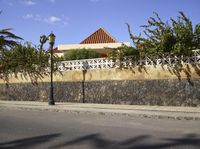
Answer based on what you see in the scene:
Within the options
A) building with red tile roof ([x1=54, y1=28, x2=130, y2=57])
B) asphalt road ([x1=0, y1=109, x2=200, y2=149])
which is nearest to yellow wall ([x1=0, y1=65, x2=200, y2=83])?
asphalt road ([x1=0, y1=109, x2=200, y2=149])

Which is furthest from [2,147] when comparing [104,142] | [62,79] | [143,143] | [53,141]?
[62,79]

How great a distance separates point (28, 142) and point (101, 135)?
2.04 m

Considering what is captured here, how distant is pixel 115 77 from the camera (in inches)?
766

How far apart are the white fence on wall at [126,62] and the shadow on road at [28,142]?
938 cm

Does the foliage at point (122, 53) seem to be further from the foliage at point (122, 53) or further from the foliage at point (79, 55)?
the foliage at point (79, 55)

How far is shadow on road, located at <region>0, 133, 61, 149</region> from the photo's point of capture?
8281 millimetres

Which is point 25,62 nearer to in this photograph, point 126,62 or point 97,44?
point 126,62

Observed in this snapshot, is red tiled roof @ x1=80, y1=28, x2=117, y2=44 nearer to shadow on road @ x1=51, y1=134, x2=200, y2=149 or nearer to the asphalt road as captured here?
the asphalt road

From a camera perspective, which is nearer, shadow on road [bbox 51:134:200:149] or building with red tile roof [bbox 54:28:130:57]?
shadow on road [bbox 51:134:200:149]

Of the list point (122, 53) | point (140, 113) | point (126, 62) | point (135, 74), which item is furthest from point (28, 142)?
point (122, 53)

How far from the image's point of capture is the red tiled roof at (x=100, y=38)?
36.7 m

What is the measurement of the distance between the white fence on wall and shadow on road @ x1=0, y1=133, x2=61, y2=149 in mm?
9376

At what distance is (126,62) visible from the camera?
1919cm

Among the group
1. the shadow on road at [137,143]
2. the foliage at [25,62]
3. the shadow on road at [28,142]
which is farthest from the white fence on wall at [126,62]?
the shadow on road at [28,142]
